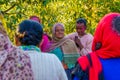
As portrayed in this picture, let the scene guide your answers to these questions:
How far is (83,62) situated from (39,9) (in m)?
6.50

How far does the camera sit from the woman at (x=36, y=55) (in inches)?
186

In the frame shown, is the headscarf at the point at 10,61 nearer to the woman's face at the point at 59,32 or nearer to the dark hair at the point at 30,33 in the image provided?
the dark hair at the point at 30,33

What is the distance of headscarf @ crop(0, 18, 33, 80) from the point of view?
444cm

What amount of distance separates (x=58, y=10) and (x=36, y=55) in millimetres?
10730

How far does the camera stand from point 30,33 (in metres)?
4.78

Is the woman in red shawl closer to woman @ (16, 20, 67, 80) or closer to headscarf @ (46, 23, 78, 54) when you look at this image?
woman @ (16, 20, 67, 80)

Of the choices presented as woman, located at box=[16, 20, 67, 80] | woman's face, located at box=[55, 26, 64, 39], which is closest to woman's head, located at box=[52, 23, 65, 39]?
woman's face, located at box=[55, 26, 64, 39]

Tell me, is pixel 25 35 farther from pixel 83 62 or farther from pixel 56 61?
pixel 83 62

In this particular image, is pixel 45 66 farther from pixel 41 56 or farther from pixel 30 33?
pixel 30 33

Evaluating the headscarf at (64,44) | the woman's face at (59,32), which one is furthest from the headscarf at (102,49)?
the woman's face at (59,32)

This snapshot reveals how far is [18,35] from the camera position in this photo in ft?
15.8

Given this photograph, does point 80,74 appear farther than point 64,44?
No

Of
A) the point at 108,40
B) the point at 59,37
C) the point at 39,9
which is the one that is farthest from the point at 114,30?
the point at 39,9

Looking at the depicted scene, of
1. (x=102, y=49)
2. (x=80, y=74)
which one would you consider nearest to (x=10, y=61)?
(x=80, y=74)
